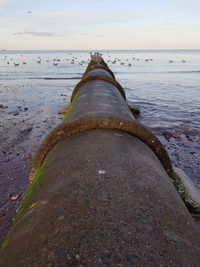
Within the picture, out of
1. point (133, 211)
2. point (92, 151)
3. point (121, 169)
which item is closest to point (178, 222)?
point (133, 211)

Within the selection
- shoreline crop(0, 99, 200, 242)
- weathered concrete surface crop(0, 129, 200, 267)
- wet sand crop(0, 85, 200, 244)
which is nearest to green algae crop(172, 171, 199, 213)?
shoreline crop(0, 99, 200, 242)

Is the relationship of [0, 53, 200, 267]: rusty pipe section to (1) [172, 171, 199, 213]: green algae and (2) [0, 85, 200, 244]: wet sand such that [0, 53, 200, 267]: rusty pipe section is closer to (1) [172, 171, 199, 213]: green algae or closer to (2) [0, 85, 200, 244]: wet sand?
(1) [172, 171, 199, 213]: green algae

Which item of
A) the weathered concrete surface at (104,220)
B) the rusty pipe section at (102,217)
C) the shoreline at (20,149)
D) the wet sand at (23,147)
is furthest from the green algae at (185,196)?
the weathered concrete surface at (104,220)

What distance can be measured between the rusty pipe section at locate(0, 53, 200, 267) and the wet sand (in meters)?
3.70

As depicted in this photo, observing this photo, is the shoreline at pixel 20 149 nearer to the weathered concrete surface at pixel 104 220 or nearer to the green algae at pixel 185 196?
the green algae at pixel 185 196

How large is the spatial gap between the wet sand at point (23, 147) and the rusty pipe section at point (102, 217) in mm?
3700

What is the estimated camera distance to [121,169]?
1.65 m

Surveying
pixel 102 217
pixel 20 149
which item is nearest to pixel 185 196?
pixel 102 217

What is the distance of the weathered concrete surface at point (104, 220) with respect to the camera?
106cm

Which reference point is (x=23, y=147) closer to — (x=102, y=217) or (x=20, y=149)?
(x=20, y=149)

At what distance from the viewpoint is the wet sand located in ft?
19.5

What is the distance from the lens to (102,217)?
4.04 ft

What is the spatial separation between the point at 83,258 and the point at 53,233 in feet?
0.72

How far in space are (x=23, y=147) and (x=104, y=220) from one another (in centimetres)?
772
